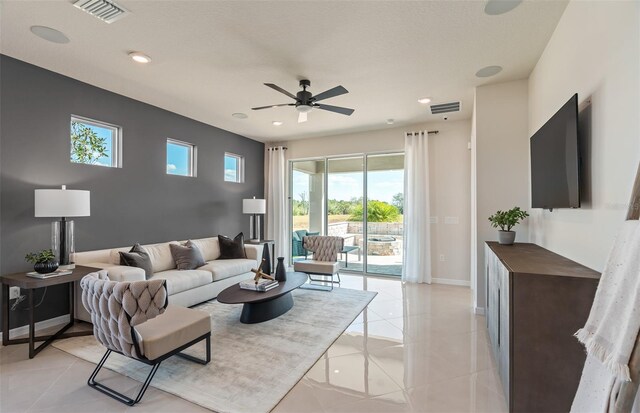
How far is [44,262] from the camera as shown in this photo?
2.83 meters

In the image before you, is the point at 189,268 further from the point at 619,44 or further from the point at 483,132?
the point at 619,44

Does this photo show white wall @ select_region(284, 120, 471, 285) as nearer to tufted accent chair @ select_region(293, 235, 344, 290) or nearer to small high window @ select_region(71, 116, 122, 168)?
tufted accent chair @ select_region(293, 235, 344, 290)

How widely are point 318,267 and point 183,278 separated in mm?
2089

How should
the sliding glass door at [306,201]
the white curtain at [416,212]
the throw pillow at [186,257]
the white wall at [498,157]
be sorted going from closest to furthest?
the white wall at [498,157] < the throw pillow at [186,257] < the white curtain at [416,212] < the sliding glass door at [306,201]

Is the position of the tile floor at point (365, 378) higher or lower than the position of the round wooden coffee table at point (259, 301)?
lower

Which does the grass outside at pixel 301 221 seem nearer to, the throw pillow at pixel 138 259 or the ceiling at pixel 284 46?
the ceiling at pixel 284 46

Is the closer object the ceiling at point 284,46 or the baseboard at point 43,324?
the ceiling at point 284,46

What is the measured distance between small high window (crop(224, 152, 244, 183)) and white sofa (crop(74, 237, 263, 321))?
161 cm

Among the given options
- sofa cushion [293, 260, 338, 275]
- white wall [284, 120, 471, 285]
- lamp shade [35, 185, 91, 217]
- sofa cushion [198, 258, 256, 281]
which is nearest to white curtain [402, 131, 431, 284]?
white wall [284, 120, 471, 285]

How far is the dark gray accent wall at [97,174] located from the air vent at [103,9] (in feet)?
5.28

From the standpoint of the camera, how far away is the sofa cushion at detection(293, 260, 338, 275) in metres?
4.76

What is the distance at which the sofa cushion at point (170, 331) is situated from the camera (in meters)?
2.06

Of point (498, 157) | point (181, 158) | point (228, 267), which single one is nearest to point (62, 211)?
point (228, 267)

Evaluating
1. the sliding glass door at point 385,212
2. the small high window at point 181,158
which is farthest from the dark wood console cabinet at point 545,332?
the small high window at point 181,158
